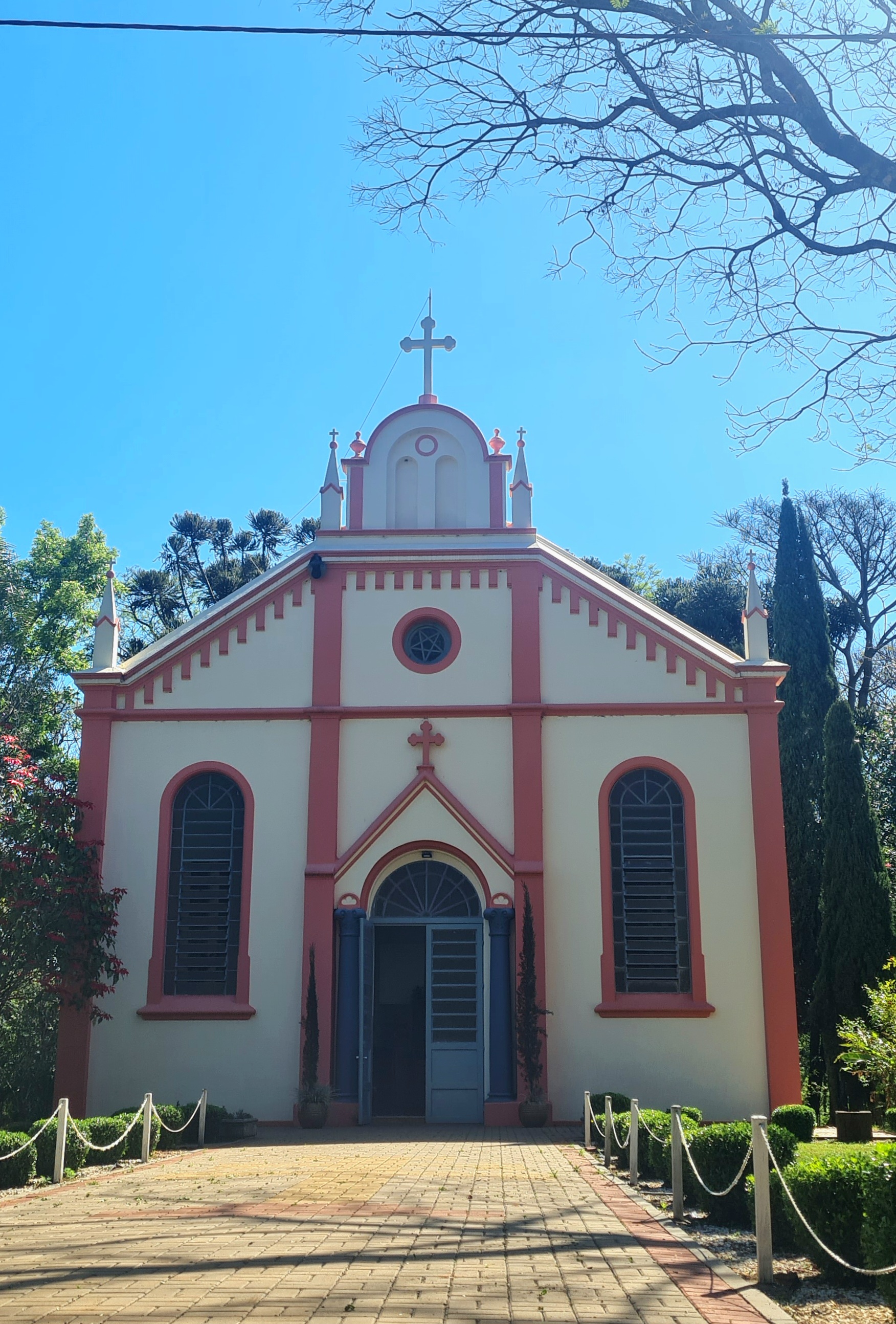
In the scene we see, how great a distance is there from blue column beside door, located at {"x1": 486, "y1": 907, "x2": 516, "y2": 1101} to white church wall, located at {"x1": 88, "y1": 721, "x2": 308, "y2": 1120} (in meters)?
2.82

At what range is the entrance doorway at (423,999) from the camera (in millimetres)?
17422

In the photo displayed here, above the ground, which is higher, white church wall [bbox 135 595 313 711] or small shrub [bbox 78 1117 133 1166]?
white church wall [bbox 135 595 313 711]

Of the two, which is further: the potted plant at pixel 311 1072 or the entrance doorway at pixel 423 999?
the entrance doorway at pixel 423 999

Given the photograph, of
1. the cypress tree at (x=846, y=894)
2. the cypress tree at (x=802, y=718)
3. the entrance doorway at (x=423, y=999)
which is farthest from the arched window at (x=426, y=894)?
the cypress tree at (x=802, y=718)

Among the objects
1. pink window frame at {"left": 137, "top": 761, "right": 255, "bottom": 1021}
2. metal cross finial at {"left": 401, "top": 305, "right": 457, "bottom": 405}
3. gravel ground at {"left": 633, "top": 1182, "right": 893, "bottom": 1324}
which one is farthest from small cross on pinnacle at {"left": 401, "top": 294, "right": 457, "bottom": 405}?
gravel ground at {"left": 633, "top": 1182, "right": 893, "bottom": 1324}

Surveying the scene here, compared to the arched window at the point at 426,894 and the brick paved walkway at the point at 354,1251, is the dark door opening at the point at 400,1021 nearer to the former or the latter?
the arched window at the point at 426,894

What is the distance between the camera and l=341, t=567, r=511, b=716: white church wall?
18875 millimetres

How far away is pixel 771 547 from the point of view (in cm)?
3966

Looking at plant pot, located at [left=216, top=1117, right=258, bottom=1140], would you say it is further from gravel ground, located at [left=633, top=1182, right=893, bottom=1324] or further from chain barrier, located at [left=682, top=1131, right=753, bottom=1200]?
gravel ground, located at [left=633, top=1182, right=893, bottom=1324]

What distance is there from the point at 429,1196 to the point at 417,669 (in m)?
10.0

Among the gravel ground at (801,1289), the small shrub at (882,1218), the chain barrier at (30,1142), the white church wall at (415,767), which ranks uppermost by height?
the white church wall at (415,767)

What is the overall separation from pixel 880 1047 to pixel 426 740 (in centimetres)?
770

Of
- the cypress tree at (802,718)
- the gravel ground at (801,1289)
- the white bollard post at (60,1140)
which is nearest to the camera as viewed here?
the gravel ground at (801,1289)

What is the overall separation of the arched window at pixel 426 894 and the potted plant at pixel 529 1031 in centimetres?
102
